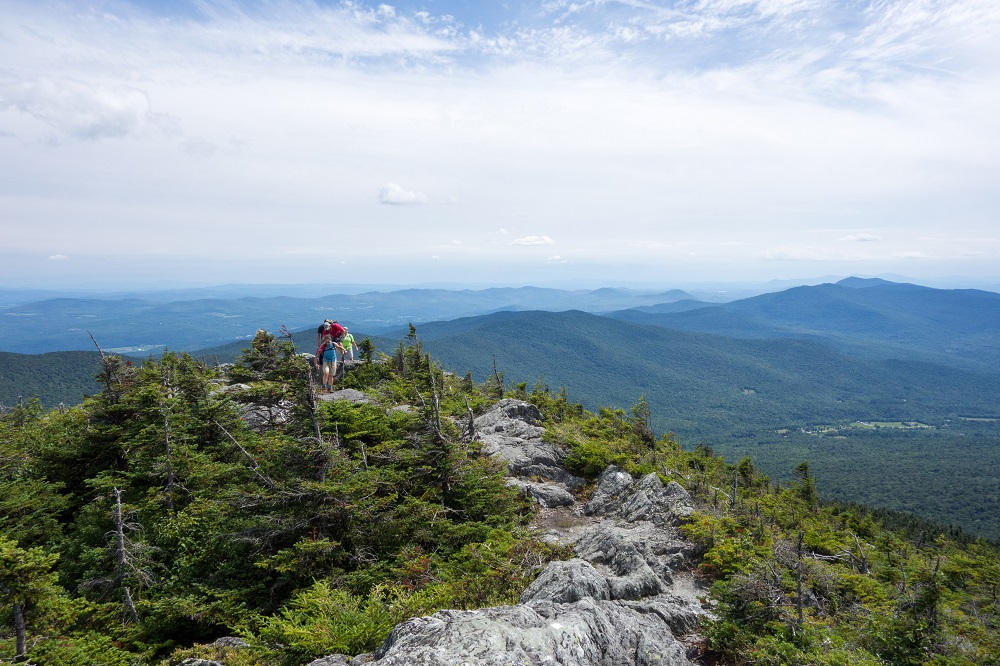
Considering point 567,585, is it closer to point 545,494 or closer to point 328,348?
point 545,494

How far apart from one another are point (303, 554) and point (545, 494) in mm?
9890

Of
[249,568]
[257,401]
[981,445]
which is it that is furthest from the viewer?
[981,445]

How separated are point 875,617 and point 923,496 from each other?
164 meters

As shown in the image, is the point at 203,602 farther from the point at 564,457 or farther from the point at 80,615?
the point at 564,457

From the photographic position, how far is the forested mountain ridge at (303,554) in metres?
8.02

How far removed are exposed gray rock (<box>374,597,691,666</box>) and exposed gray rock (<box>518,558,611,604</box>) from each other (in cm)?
76

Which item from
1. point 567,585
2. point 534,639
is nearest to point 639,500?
point 567,585

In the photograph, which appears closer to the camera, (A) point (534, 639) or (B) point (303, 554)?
(A) point (534, 639)

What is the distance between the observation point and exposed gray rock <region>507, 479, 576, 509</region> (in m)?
17.5

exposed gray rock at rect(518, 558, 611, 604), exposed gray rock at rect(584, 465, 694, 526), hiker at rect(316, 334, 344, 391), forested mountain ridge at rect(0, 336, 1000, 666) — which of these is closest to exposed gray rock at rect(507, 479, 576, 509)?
exposed gray rock at rect(584, 465, 694, 526)

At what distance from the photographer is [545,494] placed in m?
17.9

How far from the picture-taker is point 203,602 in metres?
10.5

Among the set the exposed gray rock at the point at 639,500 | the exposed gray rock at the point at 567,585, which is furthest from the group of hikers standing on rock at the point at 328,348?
the exposed gray rock at the point at 567,585

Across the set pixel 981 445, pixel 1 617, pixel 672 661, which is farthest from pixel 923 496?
pixel 1 617
